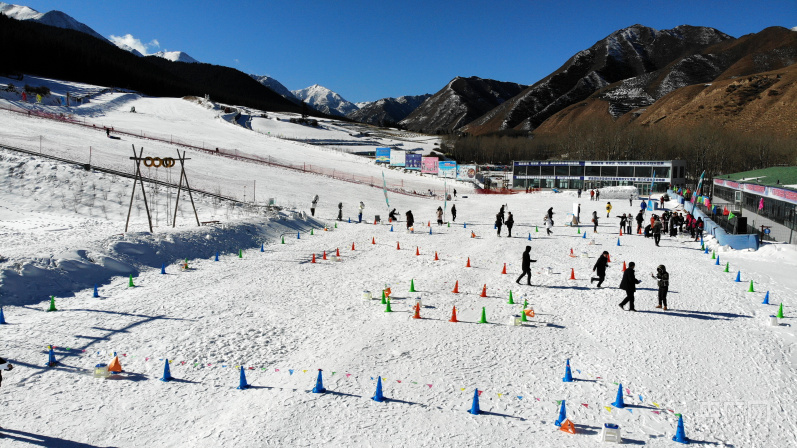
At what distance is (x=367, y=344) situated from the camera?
10203 millimetres

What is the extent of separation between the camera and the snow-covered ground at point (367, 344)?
7.02 m

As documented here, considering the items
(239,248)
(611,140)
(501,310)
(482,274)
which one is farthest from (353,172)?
(611,140)

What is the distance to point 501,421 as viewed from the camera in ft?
23.6

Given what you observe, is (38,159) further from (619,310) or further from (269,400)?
(619,310)

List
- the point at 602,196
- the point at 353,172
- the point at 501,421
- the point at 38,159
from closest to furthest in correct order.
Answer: the point at 501,421, the point at 38,159, the point at 602,196, the point at 353,172

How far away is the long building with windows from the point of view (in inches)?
2689

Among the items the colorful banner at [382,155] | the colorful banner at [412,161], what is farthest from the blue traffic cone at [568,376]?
the colorful banner at [382,155]

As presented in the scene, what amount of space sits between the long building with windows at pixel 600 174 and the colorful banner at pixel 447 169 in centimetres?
1252

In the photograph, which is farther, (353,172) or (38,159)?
(353,172)

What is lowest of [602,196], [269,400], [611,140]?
[269,400]

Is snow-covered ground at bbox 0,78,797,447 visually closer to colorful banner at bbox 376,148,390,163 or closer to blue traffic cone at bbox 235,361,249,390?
blue traffic cone at bbox 235,361,249,390

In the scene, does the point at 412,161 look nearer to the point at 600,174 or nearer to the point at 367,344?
the point at 600,174

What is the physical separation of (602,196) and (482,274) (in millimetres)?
40410

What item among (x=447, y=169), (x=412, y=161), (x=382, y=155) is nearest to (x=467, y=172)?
(x=447, y=169)
